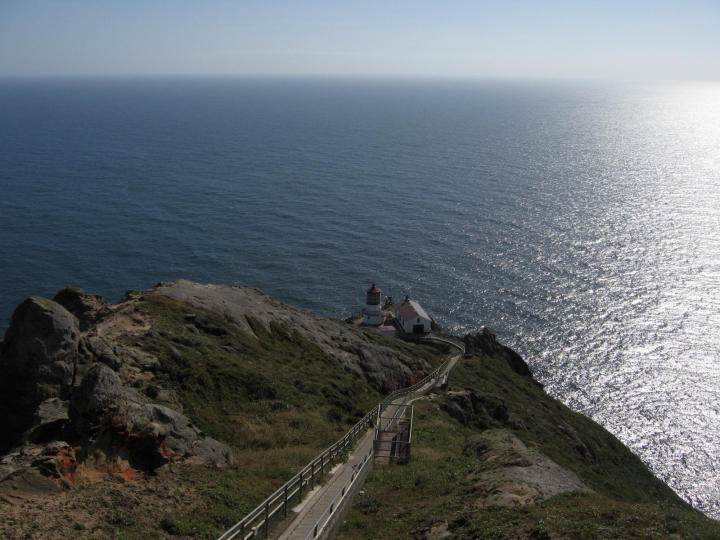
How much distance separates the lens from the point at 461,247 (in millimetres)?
90062

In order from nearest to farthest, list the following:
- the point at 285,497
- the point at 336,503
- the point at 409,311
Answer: the point at 285,497
the point at 336,503
the point at 409,311

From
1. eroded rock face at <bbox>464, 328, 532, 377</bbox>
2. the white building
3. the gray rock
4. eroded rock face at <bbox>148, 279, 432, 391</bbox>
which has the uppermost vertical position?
the gray rock

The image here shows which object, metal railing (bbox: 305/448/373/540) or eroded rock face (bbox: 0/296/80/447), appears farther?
eroded rock face (bbox: 0/296/80/447)

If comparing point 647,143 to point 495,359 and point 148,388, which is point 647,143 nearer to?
point 495,359

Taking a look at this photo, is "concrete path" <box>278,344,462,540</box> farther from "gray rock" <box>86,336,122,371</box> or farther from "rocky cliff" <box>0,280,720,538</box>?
"gray rock" <box>86,336,122,371</box>

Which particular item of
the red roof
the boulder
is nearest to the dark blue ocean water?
the red roof

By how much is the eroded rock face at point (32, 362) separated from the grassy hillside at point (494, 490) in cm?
1140

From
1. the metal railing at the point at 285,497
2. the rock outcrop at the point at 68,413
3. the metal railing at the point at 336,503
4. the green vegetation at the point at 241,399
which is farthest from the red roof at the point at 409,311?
the rock outcrop at the point at 68,413

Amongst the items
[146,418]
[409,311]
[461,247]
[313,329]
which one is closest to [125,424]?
[146,418]

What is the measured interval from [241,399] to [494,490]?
532 inches

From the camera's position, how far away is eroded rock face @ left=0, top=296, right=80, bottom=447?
60.4ft

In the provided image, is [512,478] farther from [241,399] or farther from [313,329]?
[313,329]

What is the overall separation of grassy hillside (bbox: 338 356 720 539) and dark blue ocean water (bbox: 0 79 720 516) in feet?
47.6

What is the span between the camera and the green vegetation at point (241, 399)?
16391 mm
